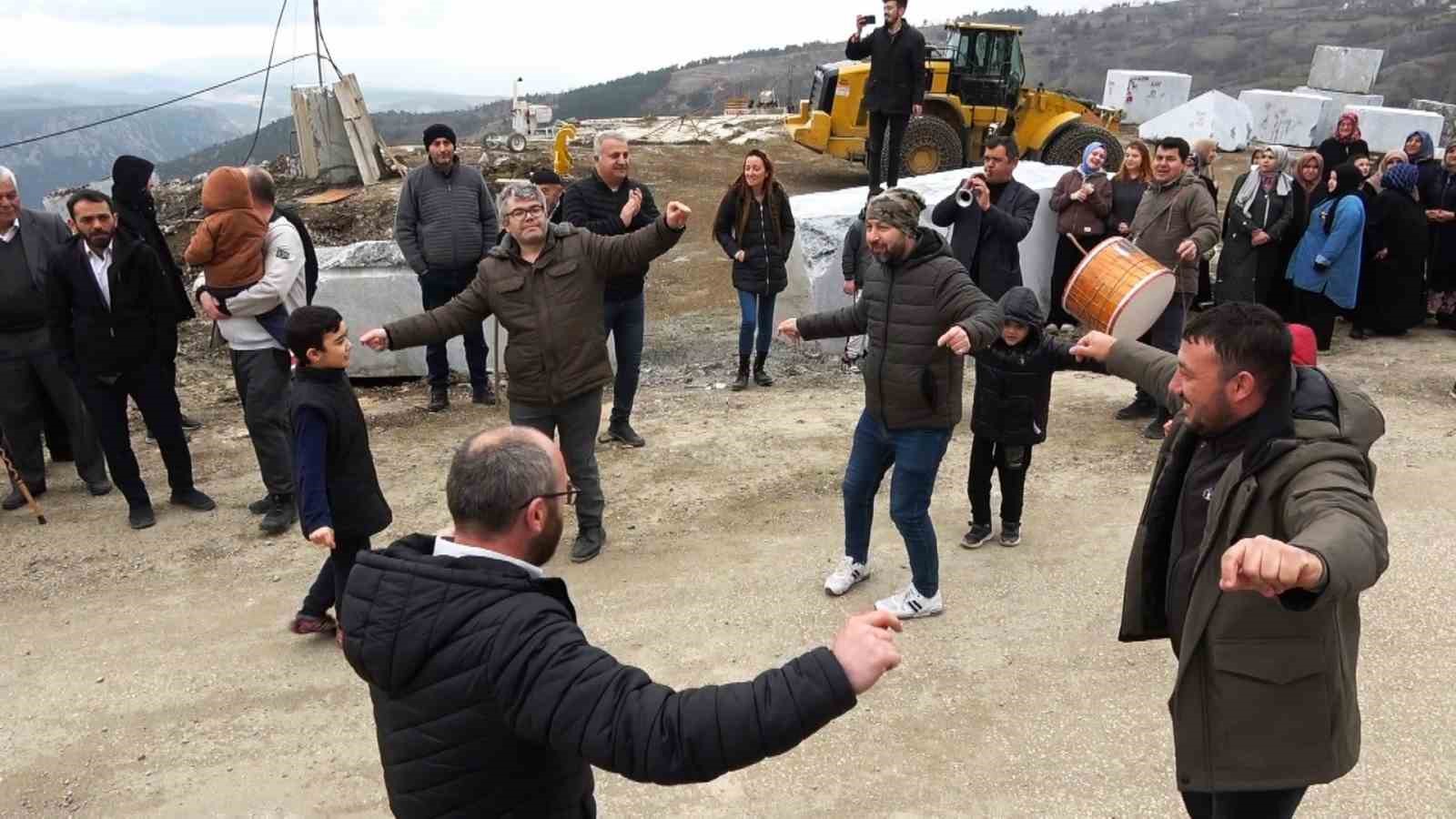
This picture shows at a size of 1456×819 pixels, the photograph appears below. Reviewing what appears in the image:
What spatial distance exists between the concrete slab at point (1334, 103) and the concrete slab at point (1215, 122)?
1.36 m

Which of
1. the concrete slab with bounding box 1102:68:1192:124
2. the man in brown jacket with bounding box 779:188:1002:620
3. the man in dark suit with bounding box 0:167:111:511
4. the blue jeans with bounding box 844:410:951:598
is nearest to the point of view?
the man in brown jacket with bounding box 779:188:1002:620

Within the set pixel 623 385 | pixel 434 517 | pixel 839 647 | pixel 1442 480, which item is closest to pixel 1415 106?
pixel 1442 480

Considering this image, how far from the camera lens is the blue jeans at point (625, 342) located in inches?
245

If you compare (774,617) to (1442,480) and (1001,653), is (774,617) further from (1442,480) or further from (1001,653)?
(1442,480)

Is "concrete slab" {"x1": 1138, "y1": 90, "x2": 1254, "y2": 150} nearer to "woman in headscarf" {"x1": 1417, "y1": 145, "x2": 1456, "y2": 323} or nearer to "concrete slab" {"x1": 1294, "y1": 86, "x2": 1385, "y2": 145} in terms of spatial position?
"concrete slab" {"x1": 1294, "y1": 86, "x2": 1385, "y2": 145}

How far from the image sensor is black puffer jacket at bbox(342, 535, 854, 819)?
4.99ft

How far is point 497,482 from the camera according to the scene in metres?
1.78

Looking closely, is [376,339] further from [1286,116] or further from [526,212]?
[1286,116]

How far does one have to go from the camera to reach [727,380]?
307 inches

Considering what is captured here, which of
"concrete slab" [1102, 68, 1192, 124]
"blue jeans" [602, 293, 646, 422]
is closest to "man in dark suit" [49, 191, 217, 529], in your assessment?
"blue jeans" [602, 293, 646, 422]

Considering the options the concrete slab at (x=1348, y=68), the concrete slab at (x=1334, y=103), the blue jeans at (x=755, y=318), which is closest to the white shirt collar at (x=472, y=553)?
the blue jeans at (x=755, y=318)

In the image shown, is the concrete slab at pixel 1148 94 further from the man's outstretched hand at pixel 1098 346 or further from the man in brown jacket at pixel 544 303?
the man's outstretched hand at pixel 1098 346

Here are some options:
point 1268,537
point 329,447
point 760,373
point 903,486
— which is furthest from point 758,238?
point 1268,537

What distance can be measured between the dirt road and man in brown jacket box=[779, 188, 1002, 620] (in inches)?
25.9
